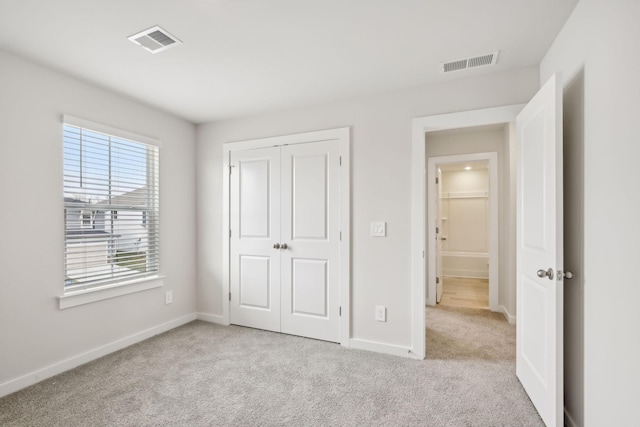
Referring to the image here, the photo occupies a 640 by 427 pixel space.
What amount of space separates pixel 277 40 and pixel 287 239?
1.88m

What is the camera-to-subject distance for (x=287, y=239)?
3.27 metres

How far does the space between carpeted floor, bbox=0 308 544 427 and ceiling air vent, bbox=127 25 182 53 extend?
2376 mm

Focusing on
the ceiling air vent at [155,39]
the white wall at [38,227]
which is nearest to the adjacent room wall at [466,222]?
the ceiling air vent at [155,39]

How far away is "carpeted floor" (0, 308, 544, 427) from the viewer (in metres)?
1.90

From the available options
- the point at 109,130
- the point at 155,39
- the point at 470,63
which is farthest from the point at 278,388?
the point at 470,63

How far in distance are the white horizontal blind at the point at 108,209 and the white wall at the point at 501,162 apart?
3.75m

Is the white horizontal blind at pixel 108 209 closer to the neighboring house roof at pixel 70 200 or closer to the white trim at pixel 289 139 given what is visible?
the neighboring house roof at pixel 70 200

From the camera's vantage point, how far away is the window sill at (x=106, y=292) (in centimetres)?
248

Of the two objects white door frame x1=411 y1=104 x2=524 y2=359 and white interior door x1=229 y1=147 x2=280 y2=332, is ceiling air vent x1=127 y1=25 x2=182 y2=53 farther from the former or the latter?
white door frame x1=411 y1=104 x2=524 y2=359

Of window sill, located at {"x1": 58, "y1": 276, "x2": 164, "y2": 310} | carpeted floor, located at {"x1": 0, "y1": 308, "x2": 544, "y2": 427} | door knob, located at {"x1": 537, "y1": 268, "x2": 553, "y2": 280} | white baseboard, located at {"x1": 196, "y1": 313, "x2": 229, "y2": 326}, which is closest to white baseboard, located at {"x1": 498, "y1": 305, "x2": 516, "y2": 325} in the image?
carpeted floor, located at {"x1": 0, "y1": 308, "x2": 544, "y2": 427}

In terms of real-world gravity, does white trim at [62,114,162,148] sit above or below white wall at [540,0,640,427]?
above

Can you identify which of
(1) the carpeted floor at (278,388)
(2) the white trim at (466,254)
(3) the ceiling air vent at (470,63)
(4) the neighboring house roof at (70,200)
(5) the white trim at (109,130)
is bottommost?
(1) the carpeted floor at (278,388)

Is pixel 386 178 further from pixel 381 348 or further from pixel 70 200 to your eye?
pixel 70 200

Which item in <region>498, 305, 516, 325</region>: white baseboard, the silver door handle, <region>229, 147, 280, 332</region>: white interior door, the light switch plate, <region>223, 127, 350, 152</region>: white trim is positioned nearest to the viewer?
the silver door handle
